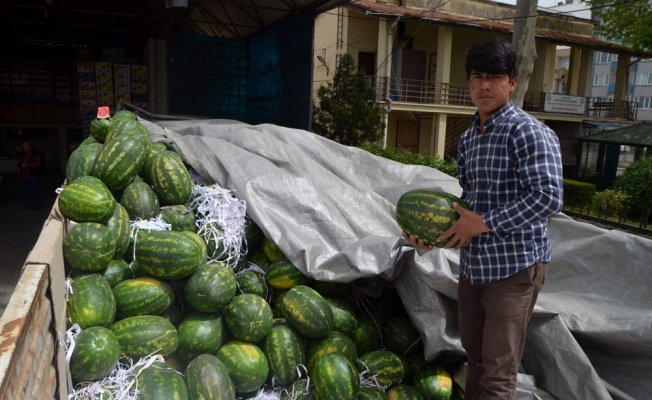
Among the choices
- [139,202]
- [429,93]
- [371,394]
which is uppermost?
[429,93]

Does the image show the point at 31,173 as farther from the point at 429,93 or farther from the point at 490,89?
the point at 429,93

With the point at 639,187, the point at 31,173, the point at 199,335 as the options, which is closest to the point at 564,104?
the point at 639,187

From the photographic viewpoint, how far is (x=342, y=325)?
10.7ft

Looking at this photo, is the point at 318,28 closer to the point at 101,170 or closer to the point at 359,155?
the point at 359,155

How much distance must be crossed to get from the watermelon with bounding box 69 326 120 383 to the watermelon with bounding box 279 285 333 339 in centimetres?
98

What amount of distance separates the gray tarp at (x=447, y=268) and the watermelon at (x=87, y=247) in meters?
0.98

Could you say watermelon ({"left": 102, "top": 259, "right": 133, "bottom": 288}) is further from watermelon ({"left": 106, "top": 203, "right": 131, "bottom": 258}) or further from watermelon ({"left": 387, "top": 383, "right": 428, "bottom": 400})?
watermelon ({"left": 387, "top": 383, "right": 428, "bottom": 400})

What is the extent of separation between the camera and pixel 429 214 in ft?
8.79

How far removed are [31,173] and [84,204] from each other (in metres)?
9.96

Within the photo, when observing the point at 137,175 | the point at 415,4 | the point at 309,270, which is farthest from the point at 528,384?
the point at 415,4

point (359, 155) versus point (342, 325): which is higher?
point (359, 155)

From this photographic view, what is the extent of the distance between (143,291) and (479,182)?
196cm

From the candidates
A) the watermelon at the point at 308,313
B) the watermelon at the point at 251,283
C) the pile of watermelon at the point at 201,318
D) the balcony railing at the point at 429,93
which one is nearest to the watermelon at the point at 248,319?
the pile of watermelon at the point at 201,318

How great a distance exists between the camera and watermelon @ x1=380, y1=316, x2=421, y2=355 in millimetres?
3320
